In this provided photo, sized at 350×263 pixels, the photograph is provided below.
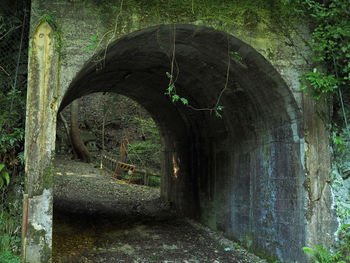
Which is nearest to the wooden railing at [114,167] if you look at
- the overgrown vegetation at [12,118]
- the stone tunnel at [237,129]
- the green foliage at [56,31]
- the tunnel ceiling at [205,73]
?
the stone tunnel at [237,129]

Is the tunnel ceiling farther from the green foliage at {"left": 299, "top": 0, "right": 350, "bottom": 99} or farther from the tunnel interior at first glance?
the green foliage at {"left": 299, "top": 0, "right": 350, "bottom": 99}

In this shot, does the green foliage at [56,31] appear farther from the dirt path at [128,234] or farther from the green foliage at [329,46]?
the green foliage at [329,46]

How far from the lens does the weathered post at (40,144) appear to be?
13.3 feet

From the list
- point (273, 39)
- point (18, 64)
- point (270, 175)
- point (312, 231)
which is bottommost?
point (312, 231)

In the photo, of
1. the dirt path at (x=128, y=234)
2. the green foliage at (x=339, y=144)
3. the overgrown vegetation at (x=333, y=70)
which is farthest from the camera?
the dirt path at (x=128, y=234)

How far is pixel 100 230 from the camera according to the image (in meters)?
7.41

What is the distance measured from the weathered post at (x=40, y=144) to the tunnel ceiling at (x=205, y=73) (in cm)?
43

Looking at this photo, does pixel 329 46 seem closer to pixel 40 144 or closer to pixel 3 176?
pixel 40 144

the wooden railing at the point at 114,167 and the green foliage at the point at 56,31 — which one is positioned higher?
the green foliage at the point at 56,31

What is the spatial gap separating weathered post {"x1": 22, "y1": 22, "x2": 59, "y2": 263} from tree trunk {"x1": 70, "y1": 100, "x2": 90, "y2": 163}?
48.3ft

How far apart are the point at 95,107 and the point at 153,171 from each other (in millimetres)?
8776

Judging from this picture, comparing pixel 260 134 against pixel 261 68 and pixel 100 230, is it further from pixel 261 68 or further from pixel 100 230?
pixel 100 230

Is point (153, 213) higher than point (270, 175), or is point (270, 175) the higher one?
point (270, 175)

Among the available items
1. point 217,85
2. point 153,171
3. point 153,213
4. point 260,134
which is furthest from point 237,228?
point 153,171
